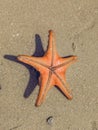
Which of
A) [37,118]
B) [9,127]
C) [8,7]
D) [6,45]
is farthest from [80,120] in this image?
[8,7]

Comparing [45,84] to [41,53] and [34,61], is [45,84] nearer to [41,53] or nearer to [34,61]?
[34,61]

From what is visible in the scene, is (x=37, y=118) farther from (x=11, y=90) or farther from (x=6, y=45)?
(x=6, y=45)

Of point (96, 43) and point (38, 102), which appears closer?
point (38, 102)

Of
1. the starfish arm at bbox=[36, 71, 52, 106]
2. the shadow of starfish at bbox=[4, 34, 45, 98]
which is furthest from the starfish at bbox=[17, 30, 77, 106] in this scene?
the shadow of starfish at bbox=[4, 34, 45, 98]

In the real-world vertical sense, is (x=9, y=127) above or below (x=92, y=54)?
below

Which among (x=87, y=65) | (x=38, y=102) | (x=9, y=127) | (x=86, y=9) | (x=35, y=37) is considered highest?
(x=86, y=9)

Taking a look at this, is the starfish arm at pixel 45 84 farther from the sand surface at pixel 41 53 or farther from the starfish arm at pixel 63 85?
the sand surface at pixel 41 53
